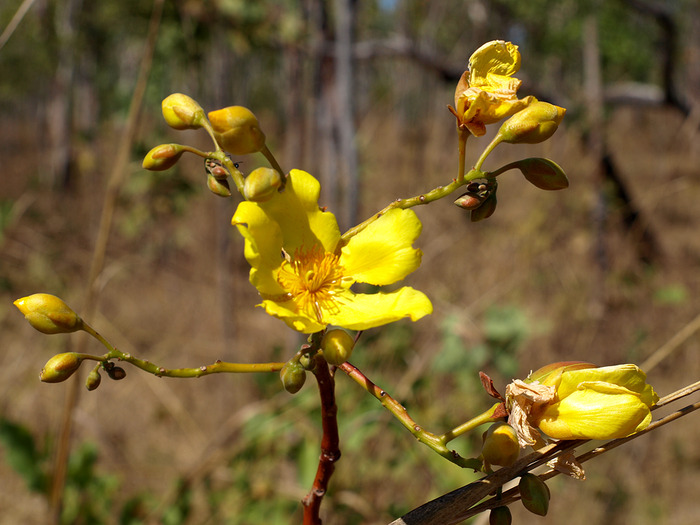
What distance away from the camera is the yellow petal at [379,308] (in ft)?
2.19

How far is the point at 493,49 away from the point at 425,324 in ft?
11.8

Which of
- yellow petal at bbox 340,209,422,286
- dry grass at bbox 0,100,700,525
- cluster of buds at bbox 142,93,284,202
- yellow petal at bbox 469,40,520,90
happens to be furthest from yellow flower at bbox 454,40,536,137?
dry grass at bbox 0,100,700,525

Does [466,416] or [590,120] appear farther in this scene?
[590,120]

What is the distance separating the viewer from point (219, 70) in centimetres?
308

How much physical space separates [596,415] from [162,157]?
2.07 ft

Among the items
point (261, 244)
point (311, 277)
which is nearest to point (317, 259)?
point (311, 277)

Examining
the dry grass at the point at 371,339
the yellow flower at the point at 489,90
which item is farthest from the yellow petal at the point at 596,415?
the dry grass at the point at 371,339

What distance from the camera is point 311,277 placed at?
3.05 ft

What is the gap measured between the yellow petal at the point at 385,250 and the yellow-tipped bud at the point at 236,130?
0.67 feet

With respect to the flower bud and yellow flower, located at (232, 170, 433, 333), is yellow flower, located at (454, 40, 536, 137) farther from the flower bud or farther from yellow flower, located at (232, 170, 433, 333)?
the flower bud

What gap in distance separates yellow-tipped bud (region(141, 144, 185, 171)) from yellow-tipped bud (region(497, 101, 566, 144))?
46cm

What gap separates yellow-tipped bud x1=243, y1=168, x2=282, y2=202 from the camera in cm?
65

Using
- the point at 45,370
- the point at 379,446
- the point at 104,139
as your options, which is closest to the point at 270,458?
the point at 379,446

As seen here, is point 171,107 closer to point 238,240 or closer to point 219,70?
point 219,70
